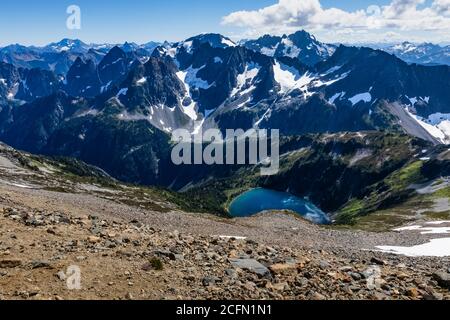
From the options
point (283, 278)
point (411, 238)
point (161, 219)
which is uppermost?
point (283, 278)

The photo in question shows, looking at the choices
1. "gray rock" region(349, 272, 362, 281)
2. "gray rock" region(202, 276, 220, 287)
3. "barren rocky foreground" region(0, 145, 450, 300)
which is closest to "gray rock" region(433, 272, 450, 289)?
"barren rocky foreground" region(0, 145, 450, 300)

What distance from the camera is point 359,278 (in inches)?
1169

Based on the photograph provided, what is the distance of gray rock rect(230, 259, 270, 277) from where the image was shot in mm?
27948

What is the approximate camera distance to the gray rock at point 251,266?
27.9 metres

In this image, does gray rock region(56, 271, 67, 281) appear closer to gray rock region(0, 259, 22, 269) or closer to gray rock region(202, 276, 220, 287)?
gray rock region(0, 259, 22, 269)

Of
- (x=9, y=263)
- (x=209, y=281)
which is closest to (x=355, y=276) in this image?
(x=209, y=281)

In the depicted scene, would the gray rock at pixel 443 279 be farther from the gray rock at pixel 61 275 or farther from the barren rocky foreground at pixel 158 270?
the gray rock at pixel 61 275

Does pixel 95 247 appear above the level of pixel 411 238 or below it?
above

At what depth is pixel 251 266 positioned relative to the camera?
29.1 m

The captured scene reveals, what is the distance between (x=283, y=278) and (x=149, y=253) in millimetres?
8395

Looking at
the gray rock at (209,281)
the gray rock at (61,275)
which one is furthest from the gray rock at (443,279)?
the gray rock at (61,275)
